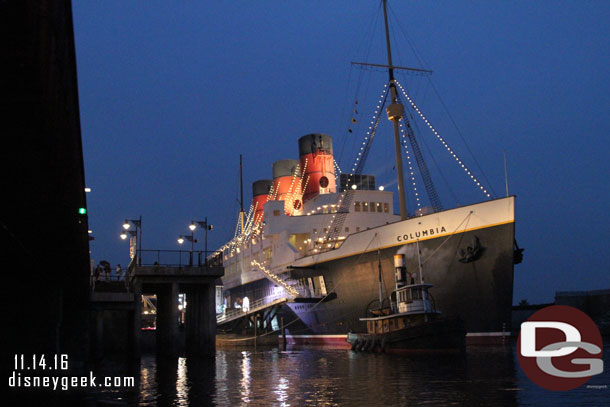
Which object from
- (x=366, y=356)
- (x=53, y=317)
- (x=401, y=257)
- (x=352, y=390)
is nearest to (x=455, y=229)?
(x=401, y=257)

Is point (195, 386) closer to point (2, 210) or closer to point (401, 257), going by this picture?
point (2, 210)

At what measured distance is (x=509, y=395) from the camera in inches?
645

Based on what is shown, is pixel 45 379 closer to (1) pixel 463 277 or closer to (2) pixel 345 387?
(2) pixel 345 387

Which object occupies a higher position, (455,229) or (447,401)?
(455,229)

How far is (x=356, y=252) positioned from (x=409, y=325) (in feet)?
30.2

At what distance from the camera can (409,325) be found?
3353 centimetres

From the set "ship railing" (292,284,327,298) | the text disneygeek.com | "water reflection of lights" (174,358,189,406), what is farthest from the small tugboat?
the text disneygeek.com

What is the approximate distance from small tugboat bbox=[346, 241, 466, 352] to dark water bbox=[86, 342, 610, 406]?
209 centimetres

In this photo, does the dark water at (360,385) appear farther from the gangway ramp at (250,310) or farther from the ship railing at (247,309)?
the ship railing at (247,309)

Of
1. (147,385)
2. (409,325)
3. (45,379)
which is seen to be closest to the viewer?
(147,385)

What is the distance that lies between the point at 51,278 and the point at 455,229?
23106 mm

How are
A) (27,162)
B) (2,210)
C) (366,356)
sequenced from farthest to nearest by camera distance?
1. (366,356)
2. (2,210)
3. (27,162)

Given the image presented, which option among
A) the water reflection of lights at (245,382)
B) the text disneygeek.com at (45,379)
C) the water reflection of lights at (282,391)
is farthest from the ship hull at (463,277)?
the text disneygeek.com at (45,379)

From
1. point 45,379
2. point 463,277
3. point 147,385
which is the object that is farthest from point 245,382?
point 463,277
